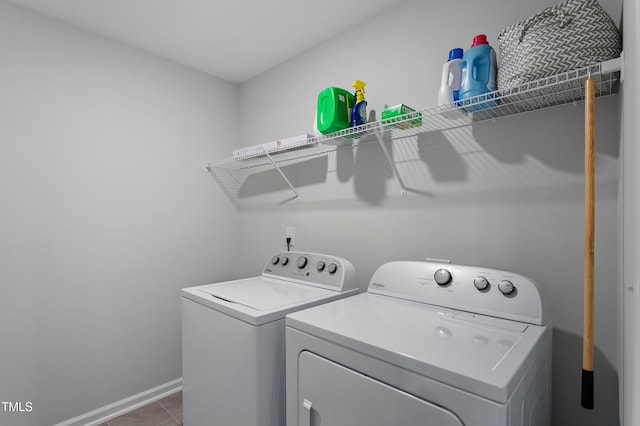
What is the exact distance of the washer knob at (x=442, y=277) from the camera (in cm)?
142

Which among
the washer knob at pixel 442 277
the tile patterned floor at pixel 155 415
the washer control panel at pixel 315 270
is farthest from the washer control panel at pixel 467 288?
the tile patterned floor at pixel 155 415

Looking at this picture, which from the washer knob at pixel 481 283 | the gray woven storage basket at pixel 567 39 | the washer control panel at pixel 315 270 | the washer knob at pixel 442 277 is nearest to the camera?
the gray woven storage basket at pixel 567 39

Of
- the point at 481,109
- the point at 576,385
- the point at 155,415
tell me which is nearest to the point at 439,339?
the point at 576,385

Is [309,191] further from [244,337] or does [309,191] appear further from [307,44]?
[244,337]

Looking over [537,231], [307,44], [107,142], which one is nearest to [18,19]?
[107,142]

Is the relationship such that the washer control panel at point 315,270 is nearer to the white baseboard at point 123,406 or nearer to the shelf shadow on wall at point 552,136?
the shelf shadow on wall at point 552,136

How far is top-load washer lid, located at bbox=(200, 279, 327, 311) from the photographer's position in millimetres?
1574

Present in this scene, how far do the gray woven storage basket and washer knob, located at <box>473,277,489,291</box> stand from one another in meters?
0.77

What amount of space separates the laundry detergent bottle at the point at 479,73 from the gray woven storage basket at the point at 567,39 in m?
0.16

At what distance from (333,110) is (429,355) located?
4.44ft

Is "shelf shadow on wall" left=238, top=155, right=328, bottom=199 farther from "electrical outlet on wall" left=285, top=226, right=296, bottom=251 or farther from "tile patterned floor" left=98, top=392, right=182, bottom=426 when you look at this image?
"tile patterned floor" left=98, top=392, right=182, bottom=426

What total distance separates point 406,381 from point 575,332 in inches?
35.1

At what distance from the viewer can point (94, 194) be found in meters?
2.19

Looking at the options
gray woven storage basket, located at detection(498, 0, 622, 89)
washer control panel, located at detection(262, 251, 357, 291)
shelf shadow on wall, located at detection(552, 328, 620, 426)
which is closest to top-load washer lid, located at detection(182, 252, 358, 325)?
washer control panel, located at detection(262, 251, 357, 291)
